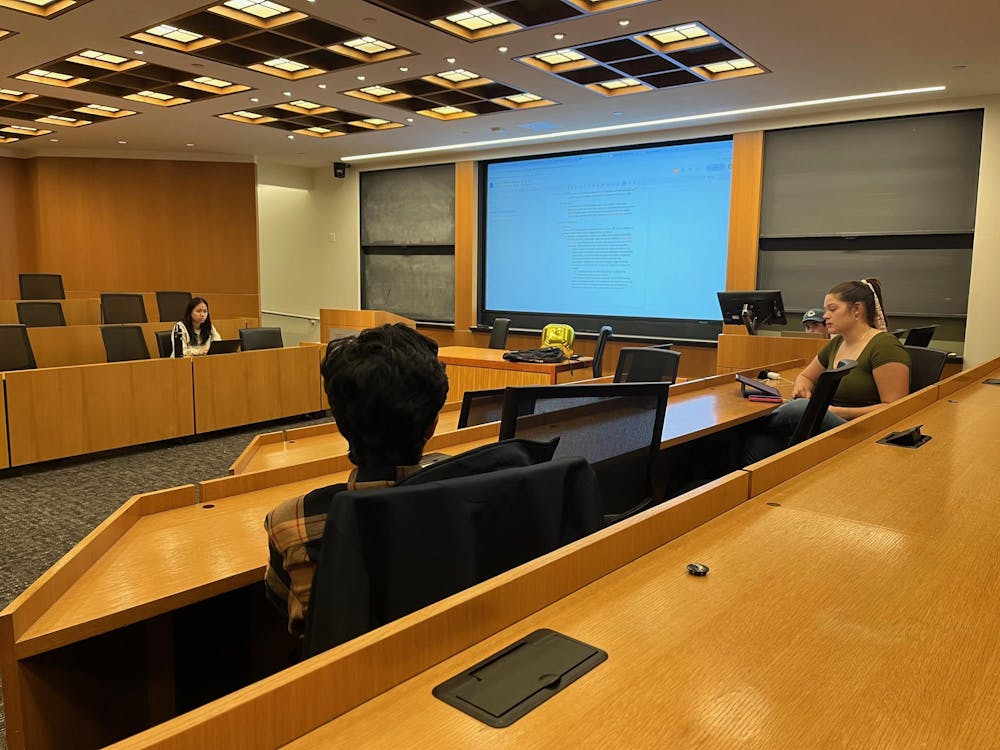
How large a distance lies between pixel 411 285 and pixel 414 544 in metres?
10.8

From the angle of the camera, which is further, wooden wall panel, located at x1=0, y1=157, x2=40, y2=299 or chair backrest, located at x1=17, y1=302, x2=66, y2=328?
wooden wall panel, located at x1=0, y1=157, x2=40, y2=299

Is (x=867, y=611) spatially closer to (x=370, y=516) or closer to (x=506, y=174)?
(x=370, y=516)

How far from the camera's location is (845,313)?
11.6 feet

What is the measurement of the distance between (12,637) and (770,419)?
9.58ft

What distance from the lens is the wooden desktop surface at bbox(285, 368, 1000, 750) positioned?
790mm

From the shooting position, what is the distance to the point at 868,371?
343 cm

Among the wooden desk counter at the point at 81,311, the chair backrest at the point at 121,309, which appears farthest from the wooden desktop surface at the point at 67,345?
the wooden desk counter at the point at 81,311

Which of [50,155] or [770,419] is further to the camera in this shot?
[50,155]

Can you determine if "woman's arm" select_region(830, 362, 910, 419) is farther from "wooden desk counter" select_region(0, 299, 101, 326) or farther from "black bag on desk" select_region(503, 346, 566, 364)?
"wooden desk counter" select_region(0, 299, 101, 326)

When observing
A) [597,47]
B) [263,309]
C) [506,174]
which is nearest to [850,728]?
[597,47]

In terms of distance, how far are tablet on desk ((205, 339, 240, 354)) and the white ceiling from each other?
8.26ft

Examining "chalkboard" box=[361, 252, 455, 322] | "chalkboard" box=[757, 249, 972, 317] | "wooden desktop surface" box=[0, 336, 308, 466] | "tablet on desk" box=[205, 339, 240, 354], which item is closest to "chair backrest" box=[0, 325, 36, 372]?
→ "wooden desktop surface" box=[0, 336, 308, 466]

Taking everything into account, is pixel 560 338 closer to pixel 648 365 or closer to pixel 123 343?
pixel 648 365

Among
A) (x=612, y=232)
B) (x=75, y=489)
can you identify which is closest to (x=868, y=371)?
(x=75, y=489)
